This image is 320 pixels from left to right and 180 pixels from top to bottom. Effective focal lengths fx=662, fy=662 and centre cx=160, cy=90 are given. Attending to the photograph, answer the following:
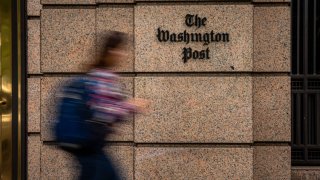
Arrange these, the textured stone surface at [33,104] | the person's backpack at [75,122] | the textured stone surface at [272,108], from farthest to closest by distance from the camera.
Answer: the textured stone surface at [33,104], the textured stone surface at [272,108], the person's backpack at [75,122]

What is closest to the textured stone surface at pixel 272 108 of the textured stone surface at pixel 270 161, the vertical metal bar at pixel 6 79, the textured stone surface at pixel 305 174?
the textured stone surface at pixel 270 161

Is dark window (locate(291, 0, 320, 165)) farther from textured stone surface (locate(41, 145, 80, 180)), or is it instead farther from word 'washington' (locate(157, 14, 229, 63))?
textured stone surface (locate(41, 145, 80, 180))

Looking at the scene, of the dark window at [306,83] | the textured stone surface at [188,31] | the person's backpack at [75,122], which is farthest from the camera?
the dark window at [306,83]

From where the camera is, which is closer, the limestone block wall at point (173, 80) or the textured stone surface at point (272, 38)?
the limestone block wall at point (173, 80)

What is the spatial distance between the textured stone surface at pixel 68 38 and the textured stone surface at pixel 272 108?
2129 mm

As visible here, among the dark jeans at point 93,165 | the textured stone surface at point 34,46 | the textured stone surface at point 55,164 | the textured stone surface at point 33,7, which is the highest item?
the textured stone surface at point 33,7

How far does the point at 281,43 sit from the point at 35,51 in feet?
10.1

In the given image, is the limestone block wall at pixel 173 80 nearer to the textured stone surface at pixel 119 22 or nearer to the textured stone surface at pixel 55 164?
the textured stone surface at pixel 119 22

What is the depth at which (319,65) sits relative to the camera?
8930 millimetres

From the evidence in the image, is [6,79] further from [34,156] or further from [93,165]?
[93,165]

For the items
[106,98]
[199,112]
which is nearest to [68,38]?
[199,112]

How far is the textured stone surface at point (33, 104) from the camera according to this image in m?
8.36

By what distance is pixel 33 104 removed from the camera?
8.37 metres

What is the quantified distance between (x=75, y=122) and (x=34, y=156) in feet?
10.7
